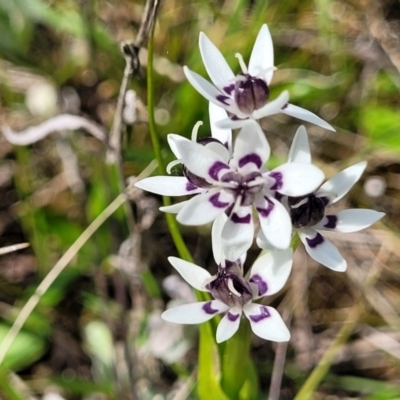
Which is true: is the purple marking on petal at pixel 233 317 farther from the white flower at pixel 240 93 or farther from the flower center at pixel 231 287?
the white flower at pixel 240 93

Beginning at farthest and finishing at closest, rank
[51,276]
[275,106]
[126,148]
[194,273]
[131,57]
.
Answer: [126,148]
[51,276]
[131,57]
[194,273]
[275,106]

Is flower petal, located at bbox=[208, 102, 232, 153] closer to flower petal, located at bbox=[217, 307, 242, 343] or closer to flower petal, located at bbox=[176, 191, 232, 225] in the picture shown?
flower petal, located at bbox=[176, 191, 232, 225]

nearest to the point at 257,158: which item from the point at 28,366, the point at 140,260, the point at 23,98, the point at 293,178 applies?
the point at 293,178

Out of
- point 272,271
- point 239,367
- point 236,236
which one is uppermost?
point 236,236

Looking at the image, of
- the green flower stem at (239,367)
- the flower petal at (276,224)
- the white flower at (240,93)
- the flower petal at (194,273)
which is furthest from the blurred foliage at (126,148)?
the flower petal at (276,224)

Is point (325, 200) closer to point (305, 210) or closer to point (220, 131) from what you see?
point (305, 210)

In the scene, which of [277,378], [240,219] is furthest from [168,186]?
[277,378]
